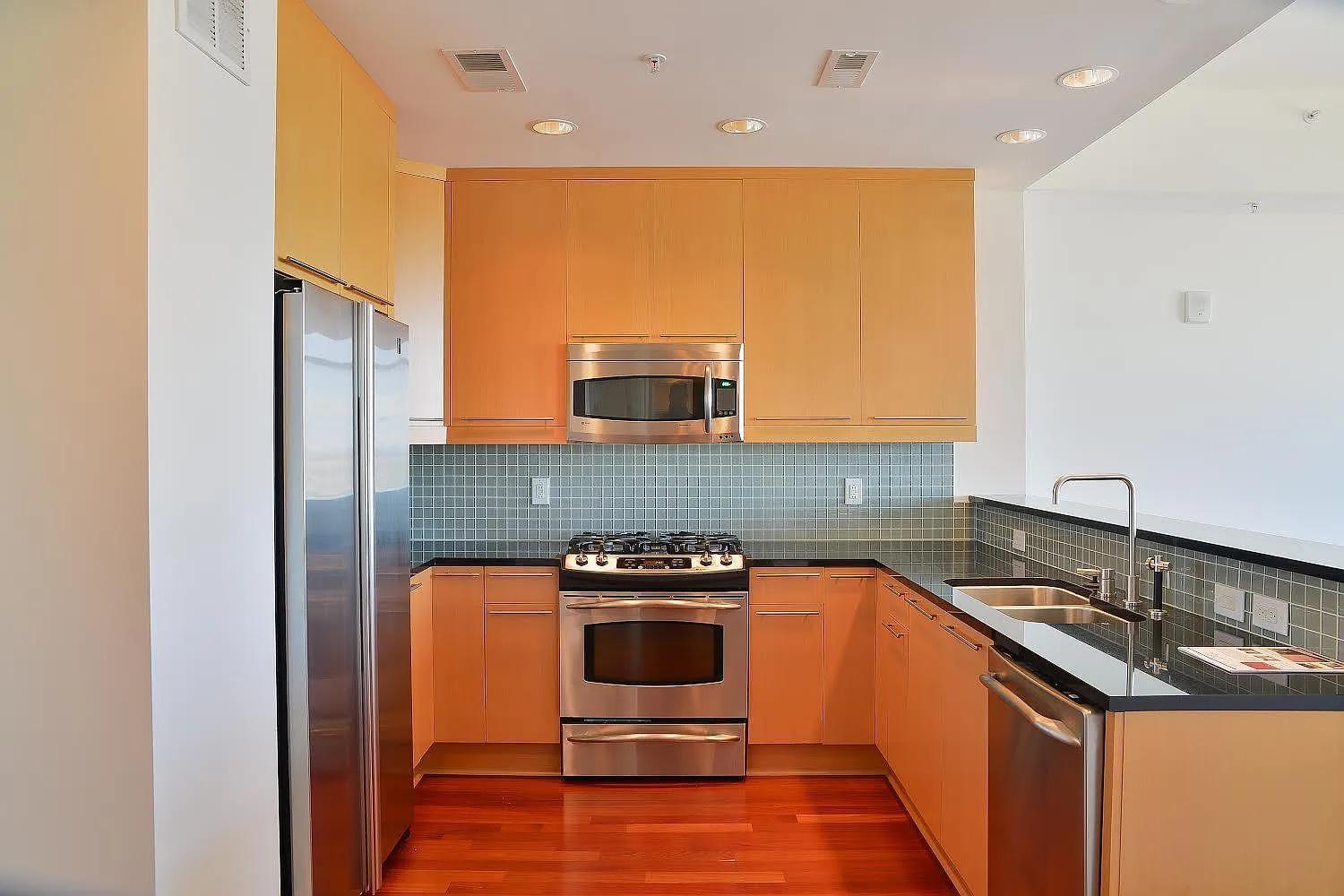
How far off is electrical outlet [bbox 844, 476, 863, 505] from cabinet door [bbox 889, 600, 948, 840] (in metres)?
1.08

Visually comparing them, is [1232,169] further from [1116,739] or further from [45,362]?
[45,362]

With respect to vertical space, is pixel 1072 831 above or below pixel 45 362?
below

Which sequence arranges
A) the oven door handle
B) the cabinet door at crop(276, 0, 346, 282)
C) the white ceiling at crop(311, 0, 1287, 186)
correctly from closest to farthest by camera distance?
the cabinet door at crop(276, 0, 346, 282) < the white ceiling at crop(311, 0, 1287, 186) < the oven door handle

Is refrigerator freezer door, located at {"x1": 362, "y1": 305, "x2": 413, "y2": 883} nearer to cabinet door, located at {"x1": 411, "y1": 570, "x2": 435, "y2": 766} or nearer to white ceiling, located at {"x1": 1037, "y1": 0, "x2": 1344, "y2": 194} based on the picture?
cabinet door, located at {"x1": 411, "y1": 570, "x2": 435, "y2": 766}

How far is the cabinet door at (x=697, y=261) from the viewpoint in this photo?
3.77 meters

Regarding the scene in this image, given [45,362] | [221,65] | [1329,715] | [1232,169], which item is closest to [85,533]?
[45,362]

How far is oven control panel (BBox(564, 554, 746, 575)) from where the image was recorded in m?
3.51

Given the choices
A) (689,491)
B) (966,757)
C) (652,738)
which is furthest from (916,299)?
(652,738)

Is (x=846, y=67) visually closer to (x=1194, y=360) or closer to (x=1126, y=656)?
(x=1126, y=656)

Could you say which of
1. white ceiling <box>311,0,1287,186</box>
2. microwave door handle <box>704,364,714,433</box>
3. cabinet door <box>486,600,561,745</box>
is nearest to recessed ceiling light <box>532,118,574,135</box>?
white ceiling <box>311,0,1287,186</box>

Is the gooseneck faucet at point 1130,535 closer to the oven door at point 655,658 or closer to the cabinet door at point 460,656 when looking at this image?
the oven door at point 655,658

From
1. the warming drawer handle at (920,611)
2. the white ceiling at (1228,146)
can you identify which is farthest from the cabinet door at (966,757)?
the white ceiling at (1228,146)

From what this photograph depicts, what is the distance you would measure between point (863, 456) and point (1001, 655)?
2.01 meters

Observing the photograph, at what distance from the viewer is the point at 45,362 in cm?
157
